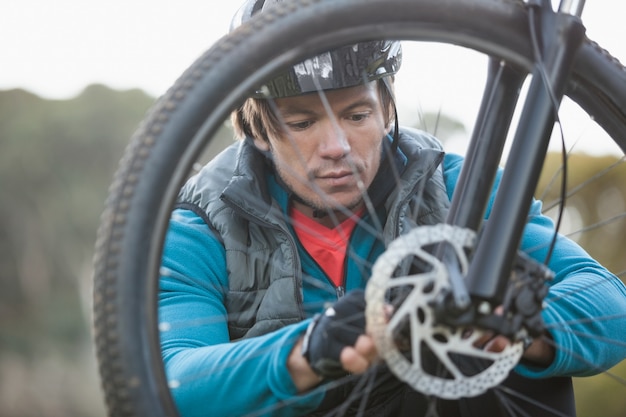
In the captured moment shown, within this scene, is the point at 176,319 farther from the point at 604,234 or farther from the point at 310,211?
the point at 604,234

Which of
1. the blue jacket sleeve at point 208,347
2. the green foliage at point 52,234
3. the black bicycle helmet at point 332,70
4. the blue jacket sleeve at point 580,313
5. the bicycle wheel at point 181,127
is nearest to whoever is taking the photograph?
the bicycle wheel at point 181,127

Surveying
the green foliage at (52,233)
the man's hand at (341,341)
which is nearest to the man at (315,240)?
the man's hand at (341,341)

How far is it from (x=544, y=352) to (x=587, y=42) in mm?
520

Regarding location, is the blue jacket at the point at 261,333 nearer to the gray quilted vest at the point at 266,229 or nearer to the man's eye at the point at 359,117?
the gray quilted vest at the point at 266,229

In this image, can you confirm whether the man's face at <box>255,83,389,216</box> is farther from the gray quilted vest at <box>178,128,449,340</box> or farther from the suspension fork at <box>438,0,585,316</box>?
the suspension fork at <box>438,0,585,316</box>

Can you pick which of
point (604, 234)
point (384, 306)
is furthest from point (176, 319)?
point (604, 234)

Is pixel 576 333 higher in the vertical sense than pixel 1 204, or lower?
lower

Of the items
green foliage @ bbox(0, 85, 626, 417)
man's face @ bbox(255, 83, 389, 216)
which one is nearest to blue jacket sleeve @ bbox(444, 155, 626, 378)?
man's face @ bbox(255, 83, 389, 216)

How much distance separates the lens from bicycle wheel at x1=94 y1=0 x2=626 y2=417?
1.05 metres

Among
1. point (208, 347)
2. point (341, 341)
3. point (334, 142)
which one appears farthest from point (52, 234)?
point (341, 341)

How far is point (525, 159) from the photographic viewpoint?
113cm

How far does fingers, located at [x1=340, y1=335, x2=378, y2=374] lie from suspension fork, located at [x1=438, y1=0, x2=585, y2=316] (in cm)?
11

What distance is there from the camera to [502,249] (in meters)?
1.09

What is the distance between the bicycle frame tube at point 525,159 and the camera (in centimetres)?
108
